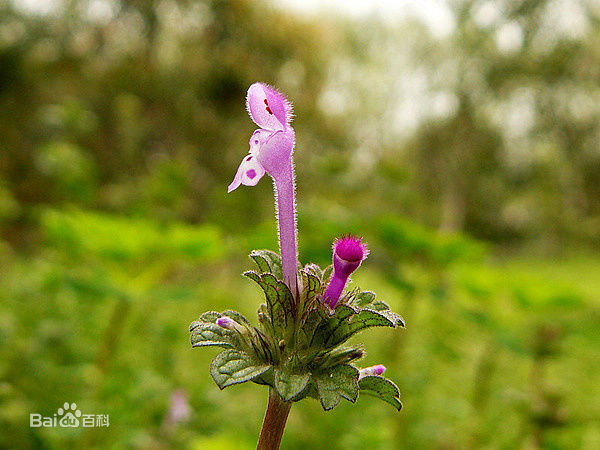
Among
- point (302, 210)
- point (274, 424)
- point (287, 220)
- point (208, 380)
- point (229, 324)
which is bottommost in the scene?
point (274, 424)

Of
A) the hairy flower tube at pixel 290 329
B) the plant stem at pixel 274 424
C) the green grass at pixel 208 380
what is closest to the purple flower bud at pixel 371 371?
the hairy flower tube at pixel 290 329

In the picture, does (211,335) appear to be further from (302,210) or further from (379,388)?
(302,210)

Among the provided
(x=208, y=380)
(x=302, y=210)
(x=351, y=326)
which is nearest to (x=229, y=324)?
(x=351, y=326)

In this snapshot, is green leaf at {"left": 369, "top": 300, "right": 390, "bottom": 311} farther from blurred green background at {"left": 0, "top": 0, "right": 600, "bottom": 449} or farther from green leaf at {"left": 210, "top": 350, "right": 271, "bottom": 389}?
blurred green background at {"left": 0, "top": 0, "right": 600, "bottom": 449}

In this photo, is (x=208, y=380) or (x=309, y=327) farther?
(x=208, y=380)

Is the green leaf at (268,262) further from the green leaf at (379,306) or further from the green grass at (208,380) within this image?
→ the green grass at (208,380)

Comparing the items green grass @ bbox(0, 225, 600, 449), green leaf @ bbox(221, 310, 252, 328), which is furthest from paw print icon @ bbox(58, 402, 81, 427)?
green leaf @ bbox(221, 310, 252, 328)
